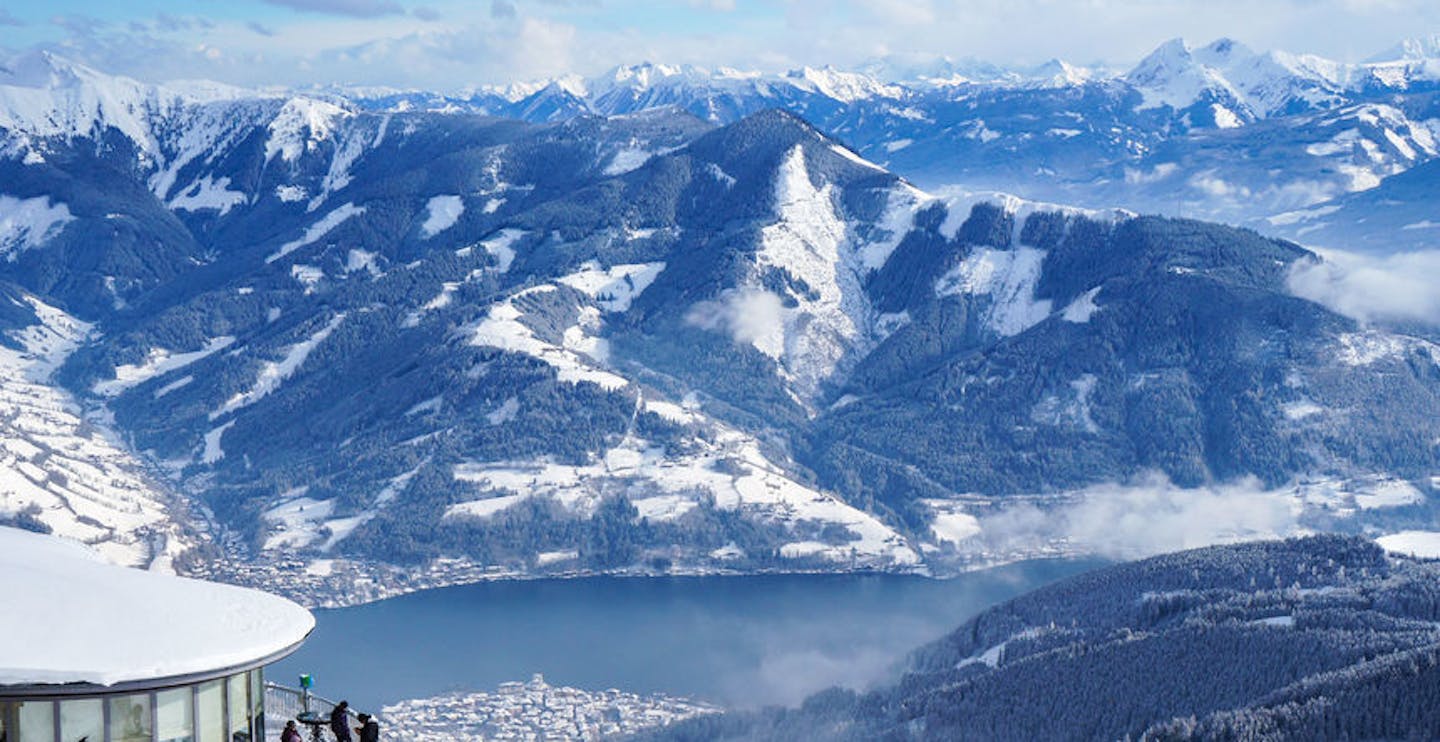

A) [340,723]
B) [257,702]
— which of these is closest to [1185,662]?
[340,723]

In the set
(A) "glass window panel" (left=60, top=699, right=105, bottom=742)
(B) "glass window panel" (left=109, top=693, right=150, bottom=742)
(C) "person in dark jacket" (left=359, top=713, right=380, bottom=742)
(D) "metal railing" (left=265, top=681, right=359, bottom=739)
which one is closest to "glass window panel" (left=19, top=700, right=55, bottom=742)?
(A) "glass window panel" (left=60, top=699, right=105, bottom=742)

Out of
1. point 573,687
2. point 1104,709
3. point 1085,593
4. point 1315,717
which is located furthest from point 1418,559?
point 573,687

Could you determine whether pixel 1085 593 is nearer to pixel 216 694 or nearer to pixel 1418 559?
pixel 1418 559

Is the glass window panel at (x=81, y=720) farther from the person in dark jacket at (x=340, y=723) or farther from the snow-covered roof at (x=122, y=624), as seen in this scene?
the person in dark jacket at (x=340, y=723)

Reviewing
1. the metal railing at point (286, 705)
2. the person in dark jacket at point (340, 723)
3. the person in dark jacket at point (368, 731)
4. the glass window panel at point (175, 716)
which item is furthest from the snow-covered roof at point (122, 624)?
the metal railing at point (286, 705)

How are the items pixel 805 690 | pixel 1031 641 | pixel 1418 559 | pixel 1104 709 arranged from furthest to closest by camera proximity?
pixel 805 690 → pixel 1418 559 → pixel 1031 641 → pixel 1104 709

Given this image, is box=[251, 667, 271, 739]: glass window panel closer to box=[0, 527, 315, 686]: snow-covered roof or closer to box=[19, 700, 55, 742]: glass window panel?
box=[0, 527, 315, 686]: snow-covered roof
